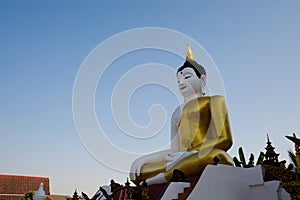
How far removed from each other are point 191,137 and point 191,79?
1650 mm

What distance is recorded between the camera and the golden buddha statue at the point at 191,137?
757 cm

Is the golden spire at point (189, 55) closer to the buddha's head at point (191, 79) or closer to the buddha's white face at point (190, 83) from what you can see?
the buddha's head at point (191, 79)

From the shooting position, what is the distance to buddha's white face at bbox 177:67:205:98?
9.66 metres

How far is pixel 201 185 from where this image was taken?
21.6ft

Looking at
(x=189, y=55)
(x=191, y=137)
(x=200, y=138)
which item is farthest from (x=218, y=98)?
(x=189, y=55)

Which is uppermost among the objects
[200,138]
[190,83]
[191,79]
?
[191,79]

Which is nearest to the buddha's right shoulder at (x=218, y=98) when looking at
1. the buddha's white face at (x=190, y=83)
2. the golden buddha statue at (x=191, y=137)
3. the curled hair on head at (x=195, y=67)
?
the golden buddha statue at (x=191, y=137)

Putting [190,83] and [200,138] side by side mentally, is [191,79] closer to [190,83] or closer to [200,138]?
[190,83]

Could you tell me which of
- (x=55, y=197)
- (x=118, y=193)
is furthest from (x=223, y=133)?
(x=55, y=197)

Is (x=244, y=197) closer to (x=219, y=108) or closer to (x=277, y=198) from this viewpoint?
(x=277, y=198)

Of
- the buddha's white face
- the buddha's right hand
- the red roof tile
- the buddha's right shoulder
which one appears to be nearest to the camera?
the buddha's right hand

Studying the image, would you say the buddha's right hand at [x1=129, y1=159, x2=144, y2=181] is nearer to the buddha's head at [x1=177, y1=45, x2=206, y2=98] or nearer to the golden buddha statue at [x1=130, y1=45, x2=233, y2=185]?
the golden buddha statue at [x1=130, y1=45, x2=233, y2=185]

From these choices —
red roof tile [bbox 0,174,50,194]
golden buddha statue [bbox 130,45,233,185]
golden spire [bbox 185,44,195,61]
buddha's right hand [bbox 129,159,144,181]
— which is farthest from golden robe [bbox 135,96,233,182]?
red roof tile [bbox 0,174,50,194]

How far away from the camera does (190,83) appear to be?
9.66 meters
